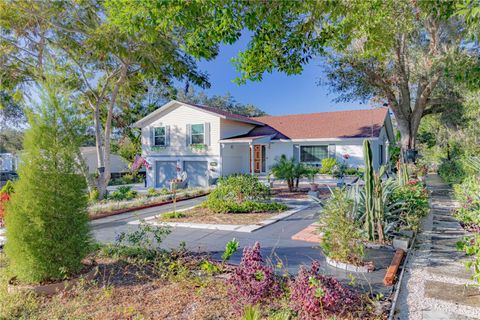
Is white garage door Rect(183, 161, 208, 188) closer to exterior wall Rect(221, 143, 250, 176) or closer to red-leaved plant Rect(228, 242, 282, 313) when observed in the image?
exterior wall Rect(221, 143, 250, 176)

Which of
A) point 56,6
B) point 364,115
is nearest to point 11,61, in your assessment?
point 56,6

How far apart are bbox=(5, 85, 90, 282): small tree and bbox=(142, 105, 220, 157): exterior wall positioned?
14.8 metres

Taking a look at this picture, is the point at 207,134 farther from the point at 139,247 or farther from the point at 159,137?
the point at 139,247

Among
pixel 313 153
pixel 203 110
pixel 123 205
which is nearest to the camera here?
pixel 123 205

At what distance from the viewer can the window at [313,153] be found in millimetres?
20578

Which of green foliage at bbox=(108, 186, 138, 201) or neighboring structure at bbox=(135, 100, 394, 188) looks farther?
neighboring structure at bbox=(135, 100, 394, 188)

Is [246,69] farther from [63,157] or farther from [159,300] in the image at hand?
[159,300]

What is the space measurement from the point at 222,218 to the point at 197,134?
12130 mm

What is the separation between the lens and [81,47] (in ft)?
38.2

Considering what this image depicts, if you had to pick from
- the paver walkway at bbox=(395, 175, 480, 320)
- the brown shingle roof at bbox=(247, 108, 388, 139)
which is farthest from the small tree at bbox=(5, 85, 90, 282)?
the brown shingle roof at bbox=(247, 108, 388, 139)

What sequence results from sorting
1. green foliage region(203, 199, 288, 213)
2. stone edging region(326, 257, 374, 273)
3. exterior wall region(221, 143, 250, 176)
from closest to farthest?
stone edging region(326, 257, 374, 273) < green foliage region(203, 199, 288, 213) < exterior wall region(221, 143, 250, 176)

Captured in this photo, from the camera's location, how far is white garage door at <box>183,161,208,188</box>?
19.6 meters

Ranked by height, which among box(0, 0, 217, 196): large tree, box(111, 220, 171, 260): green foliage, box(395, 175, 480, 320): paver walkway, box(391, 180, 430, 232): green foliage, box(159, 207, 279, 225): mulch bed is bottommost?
box(395, 175, 480, 320): paver walkway

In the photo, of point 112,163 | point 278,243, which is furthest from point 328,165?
point 112,163
